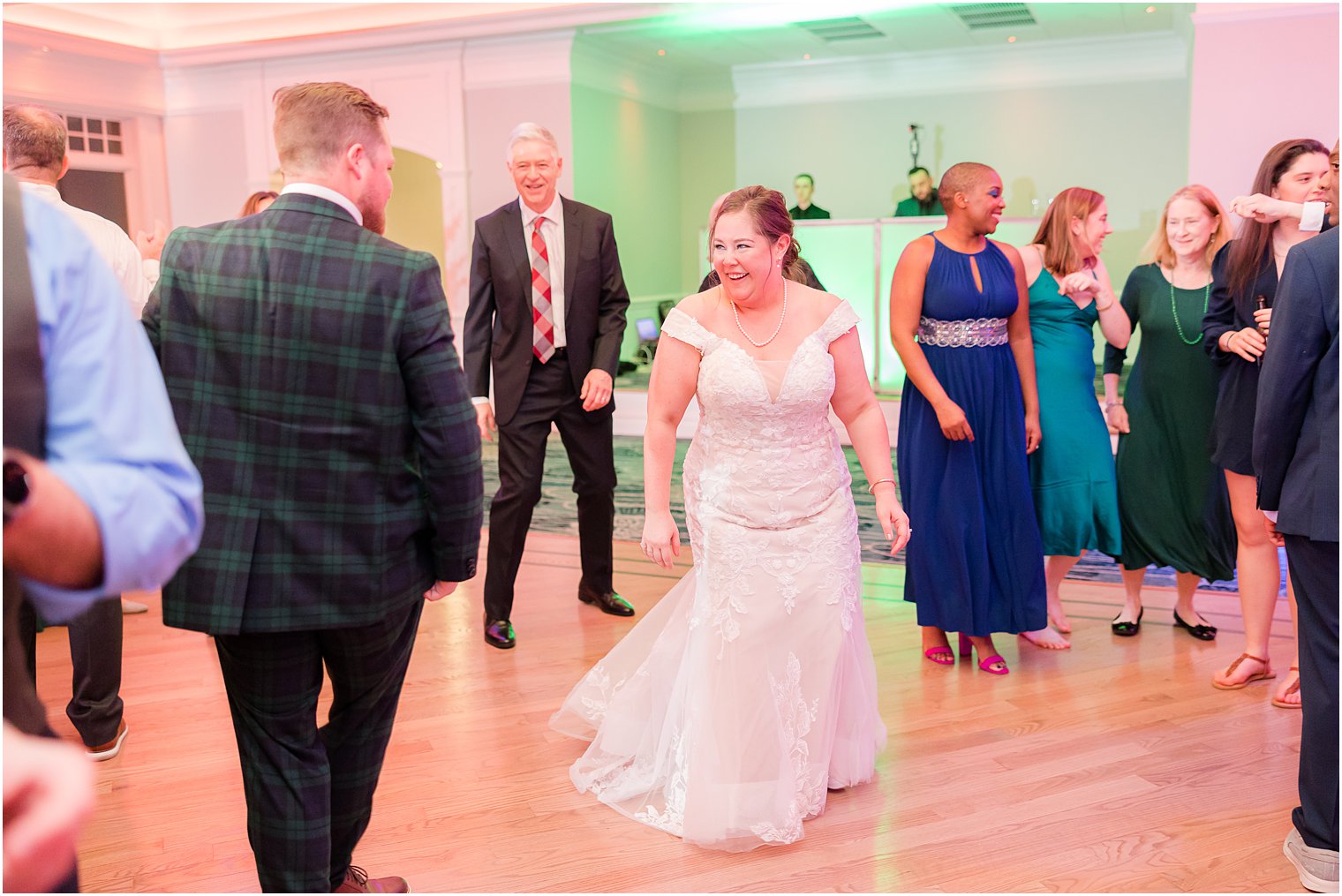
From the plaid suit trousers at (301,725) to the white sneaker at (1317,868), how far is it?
2043mm

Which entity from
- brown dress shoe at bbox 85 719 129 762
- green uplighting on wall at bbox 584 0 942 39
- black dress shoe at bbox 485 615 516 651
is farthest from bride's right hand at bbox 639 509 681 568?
green uplighting on wall at bbox 584 0 942 39

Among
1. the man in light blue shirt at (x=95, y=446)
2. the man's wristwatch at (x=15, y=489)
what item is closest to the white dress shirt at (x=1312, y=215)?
the man in light blue shirt at (x=95, y=446)

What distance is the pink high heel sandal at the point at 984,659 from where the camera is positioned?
3.91 metres

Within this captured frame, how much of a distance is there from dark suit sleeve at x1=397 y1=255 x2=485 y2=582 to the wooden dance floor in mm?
955

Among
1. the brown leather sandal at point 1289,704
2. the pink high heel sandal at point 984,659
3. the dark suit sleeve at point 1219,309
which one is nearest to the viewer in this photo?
the brown leather sandal at point 1289,704

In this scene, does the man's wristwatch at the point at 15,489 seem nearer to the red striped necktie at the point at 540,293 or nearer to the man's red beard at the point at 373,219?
the man's red beard at the point at 373,219

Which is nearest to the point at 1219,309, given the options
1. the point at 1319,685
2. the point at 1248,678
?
the point at 1248,678

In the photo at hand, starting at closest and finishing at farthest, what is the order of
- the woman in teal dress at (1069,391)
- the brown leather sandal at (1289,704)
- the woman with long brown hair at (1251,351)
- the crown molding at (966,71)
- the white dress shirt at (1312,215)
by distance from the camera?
the white dress shirt at (1312,215), the woman with long brown hair at (1251,351), the brown leather sandal at (1289,704), the woman in teal dress at (1069,391), the crown molding at (966,71)

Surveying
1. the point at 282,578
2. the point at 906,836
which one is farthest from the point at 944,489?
the point at 282,578

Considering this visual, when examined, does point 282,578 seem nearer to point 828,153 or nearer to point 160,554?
point 160,554

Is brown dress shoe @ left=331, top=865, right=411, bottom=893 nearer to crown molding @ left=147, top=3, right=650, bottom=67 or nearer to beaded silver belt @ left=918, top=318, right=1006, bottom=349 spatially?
beaded silver belt @ left=918, top=318, right=1006, bottom=349

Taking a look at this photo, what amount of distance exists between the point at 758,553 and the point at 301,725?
122 cm

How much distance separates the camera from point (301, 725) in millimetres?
2100

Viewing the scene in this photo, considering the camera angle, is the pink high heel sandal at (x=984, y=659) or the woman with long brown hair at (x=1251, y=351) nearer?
the woman with long brown hair at (x=1251, y=351)
